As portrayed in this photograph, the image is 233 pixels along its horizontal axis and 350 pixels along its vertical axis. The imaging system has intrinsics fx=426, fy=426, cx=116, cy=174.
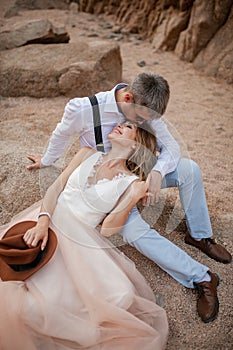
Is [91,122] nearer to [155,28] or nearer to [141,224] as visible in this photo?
[141,224]

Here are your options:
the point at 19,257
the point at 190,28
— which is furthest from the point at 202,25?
the point at 19,257

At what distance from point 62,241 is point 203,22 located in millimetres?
3856

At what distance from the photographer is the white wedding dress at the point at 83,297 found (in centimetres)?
153

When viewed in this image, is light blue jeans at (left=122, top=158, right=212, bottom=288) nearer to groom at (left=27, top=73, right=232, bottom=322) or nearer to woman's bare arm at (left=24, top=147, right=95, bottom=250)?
groom at (left=27, top=73, right=232, bottom=322)

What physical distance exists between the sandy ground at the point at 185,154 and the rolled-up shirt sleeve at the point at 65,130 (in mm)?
190

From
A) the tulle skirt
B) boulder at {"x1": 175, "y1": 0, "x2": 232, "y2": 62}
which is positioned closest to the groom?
the tulle skirt

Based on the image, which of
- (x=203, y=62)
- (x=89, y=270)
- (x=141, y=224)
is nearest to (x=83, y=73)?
(x=203, y=62)

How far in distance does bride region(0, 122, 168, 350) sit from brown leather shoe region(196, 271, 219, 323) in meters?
0.22

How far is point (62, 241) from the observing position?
5.73ft

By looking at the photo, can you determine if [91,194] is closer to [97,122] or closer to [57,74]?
[97,122]

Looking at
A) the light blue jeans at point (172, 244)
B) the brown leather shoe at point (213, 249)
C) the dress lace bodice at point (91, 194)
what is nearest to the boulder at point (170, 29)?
the light blue jeans at point (172, 244)

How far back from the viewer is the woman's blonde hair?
1.90 meters

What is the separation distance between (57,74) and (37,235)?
8.05 ft

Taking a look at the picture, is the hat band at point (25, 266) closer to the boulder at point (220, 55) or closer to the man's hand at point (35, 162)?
the man's hand at point (35, 162)
